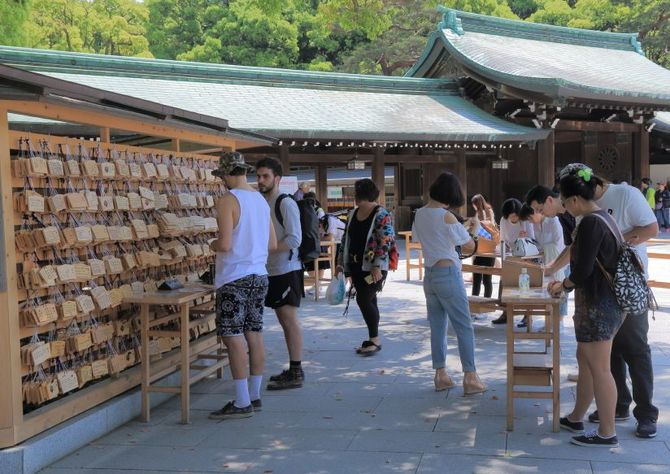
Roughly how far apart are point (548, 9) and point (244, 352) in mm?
31813

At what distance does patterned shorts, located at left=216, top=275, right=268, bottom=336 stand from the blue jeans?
131 centimetres

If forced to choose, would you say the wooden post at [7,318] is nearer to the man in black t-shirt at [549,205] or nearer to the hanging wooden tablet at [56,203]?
the hanging wooden tablet at [56,203]

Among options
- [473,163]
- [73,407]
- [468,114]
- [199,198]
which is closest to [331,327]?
[199,198]

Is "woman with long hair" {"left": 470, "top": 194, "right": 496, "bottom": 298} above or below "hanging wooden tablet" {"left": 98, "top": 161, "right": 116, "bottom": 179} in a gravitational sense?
below

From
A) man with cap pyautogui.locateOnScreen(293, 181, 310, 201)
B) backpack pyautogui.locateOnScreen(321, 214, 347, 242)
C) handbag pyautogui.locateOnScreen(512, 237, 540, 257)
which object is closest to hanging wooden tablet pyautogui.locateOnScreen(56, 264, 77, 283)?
handbag pyautogui.locateOnScreen(512, 237, 540, 257)

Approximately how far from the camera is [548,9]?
32688 mm

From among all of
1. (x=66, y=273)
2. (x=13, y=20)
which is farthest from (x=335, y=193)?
(x=66, y=273)

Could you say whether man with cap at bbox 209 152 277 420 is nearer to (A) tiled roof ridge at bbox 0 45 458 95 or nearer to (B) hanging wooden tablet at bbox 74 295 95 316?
(B) hanging wooden tablet at bbox 74 295 95 316

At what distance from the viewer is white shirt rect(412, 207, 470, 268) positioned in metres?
5.20

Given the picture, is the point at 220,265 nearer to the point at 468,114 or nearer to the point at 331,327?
the point at 331,327

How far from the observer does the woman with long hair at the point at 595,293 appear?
13.2 ft

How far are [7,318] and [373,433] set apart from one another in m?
2.32

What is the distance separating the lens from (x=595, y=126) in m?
17.6

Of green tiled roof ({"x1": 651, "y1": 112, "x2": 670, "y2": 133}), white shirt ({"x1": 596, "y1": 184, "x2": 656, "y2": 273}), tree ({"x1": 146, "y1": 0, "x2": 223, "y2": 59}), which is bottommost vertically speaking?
white shirt ({"x1": 596, "y1": 184, "x2": 656, "y2": 273})
